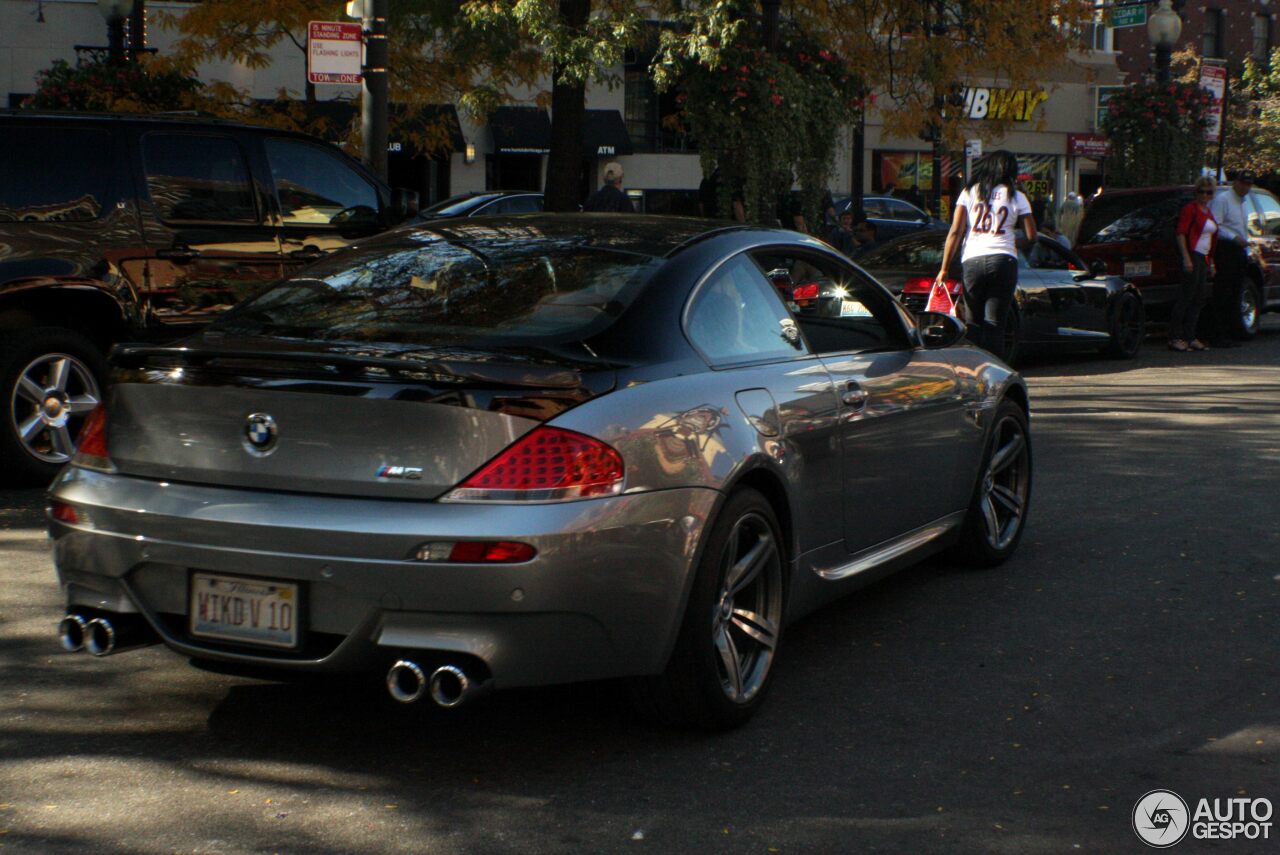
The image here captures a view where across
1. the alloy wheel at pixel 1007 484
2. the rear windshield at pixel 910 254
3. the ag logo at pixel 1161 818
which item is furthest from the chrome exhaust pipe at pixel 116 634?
the rear windshield at pixel 910 254

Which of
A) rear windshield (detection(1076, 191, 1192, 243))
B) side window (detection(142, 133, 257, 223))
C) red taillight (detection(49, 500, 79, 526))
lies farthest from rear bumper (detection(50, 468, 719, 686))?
rear windshield (detection(1076, 191, 1192, 243))

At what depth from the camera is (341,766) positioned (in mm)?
4492

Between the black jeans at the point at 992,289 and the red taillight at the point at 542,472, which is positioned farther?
the black jeans at the point at 992,289

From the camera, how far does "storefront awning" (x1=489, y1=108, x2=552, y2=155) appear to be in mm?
36031

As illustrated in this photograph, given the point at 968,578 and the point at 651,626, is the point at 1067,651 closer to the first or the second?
the point at 968,578

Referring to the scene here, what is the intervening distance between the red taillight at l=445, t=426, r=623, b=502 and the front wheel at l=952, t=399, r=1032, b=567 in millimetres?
2904

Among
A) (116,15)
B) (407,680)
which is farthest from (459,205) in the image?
Result: (407,680)

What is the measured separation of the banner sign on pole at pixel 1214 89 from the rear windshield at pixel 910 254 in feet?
37.1

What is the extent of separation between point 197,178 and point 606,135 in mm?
28486

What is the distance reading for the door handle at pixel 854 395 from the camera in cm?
556

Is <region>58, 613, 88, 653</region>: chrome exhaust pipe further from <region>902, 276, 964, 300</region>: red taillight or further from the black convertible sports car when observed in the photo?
the black convertible sports car

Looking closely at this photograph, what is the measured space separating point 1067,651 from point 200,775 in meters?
2.96

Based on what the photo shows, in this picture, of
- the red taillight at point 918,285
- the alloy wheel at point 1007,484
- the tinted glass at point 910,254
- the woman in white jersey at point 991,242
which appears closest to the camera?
the alloy wheel at point 1007,484

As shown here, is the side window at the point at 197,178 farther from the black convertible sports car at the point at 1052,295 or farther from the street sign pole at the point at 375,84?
the black convertible sports car at the point at 1052,295
